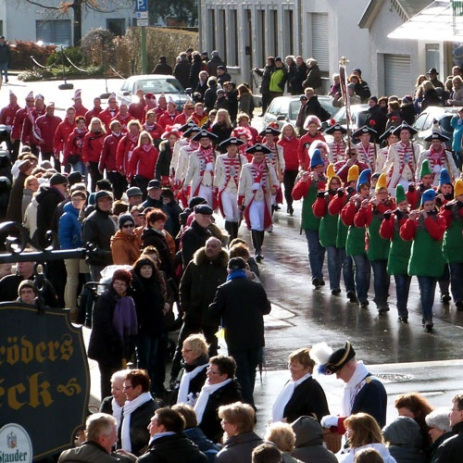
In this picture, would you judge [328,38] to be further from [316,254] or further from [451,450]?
[451,450]

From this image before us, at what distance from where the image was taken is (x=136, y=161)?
25.3m

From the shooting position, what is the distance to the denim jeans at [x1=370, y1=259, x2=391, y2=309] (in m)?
18.2

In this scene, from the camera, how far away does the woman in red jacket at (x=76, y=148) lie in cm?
2814

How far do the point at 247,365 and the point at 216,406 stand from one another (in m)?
2.42

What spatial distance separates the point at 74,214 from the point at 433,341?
4080mm

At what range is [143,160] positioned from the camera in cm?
2522

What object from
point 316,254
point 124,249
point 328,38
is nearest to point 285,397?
point 124,249

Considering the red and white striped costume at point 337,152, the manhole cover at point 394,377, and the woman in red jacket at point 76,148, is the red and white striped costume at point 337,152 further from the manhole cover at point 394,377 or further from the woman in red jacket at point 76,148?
the manhole cover at point 394,377

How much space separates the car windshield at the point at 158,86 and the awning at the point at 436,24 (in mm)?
6439

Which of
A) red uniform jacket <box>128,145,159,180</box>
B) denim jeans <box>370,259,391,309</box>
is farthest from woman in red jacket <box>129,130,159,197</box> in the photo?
denim jeans <box>370,259,391,309</box>

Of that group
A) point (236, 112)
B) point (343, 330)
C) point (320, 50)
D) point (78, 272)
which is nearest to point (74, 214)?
point (78, 272)

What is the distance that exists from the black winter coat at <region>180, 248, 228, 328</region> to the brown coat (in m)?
1.15

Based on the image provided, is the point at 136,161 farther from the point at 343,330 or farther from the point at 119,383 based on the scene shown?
the point at 119,383

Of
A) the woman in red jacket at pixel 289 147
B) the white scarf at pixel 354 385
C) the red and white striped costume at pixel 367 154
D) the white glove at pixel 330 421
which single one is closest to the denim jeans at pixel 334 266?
the red and white striped costume at pixel 367 154
